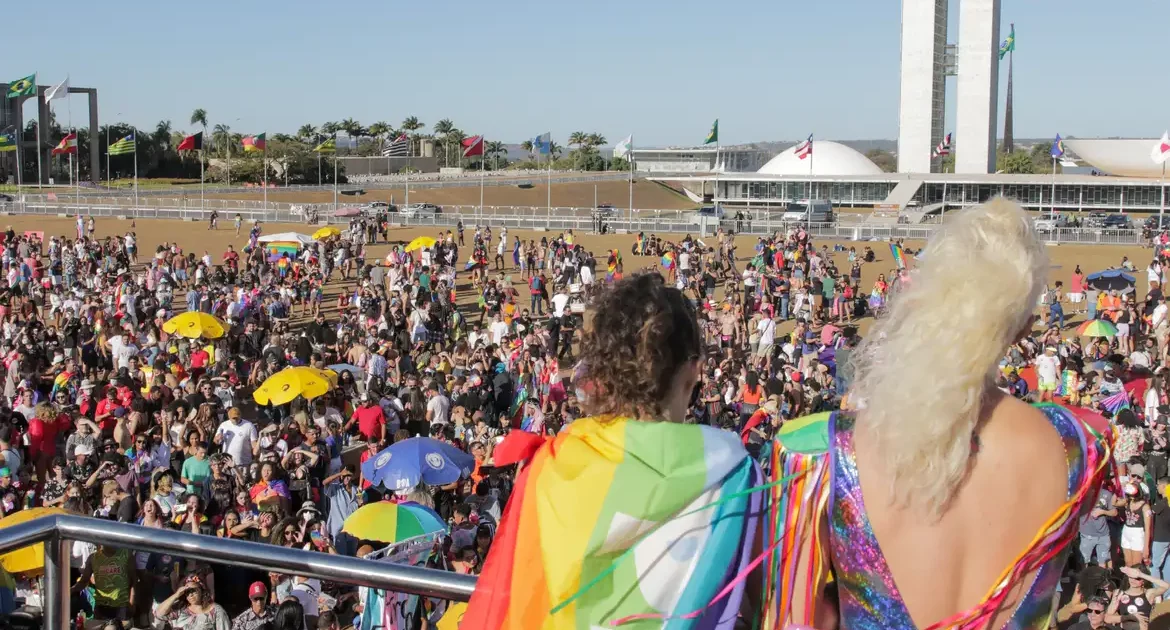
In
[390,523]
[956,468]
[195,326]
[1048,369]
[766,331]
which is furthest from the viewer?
[766,331]

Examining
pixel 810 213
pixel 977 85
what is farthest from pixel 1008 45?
pixel 810 213

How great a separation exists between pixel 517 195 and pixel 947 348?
3179 inches

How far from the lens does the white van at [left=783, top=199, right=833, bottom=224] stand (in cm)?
4462

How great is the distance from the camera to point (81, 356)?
17.5m

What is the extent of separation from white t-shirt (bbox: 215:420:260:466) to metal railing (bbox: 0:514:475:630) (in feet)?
28.1

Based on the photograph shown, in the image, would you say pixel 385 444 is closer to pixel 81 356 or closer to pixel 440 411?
pixel 440 411

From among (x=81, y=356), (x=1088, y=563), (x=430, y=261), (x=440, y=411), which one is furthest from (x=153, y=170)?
(x=1088, y=563)

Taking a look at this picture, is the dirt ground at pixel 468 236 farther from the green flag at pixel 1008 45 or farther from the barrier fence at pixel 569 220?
the green flag at pixel 1008 45

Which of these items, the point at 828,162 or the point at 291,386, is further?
the point at 828,162

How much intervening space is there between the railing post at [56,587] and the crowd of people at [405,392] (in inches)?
44.4

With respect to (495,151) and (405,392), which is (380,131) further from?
(405,392)

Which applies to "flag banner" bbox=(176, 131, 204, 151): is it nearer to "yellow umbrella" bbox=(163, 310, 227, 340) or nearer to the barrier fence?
the barrier fence

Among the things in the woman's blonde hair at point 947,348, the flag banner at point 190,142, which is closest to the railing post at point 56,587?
the woman's blonde hair at point 947,348

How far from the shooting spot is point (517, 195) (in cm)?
8194
